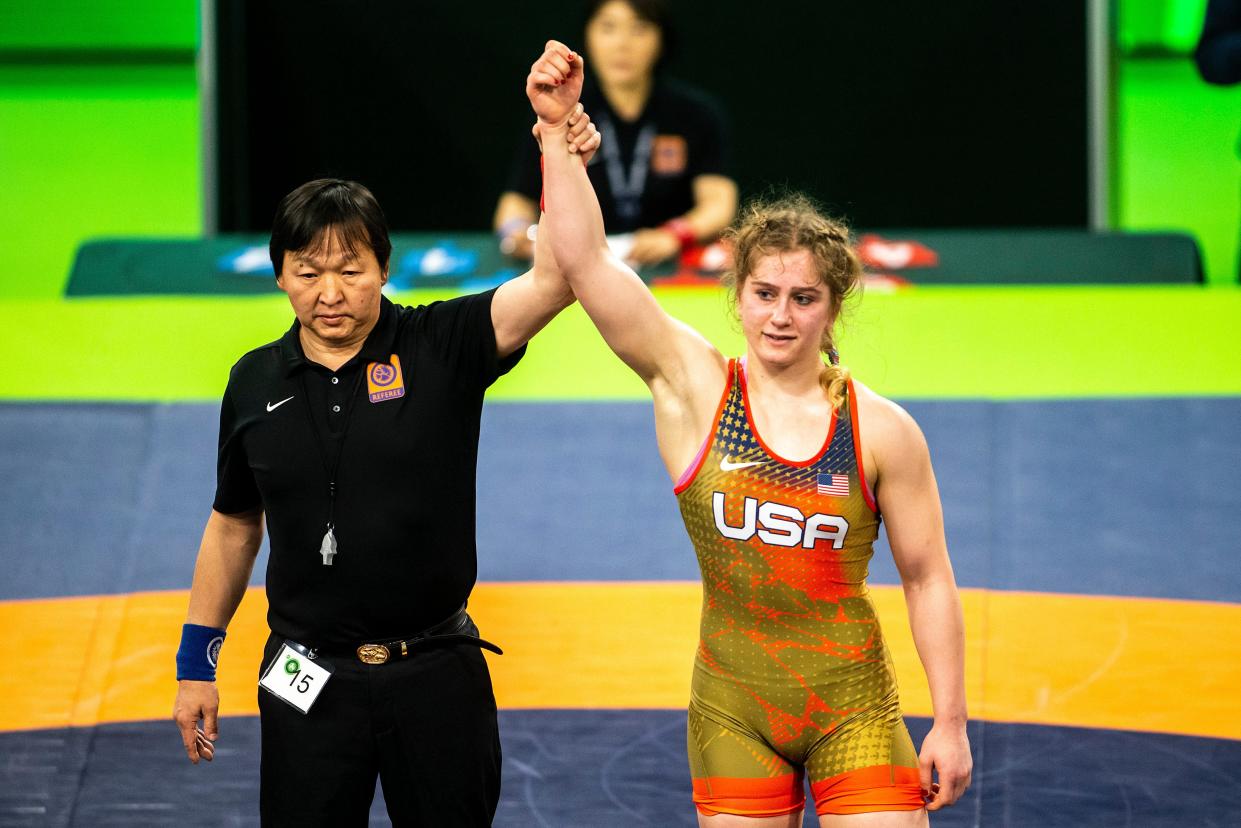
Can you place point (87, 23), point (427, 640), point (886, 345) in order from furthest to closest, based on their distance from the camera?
point (87, 23)
point (886, 345)
point (427, 640)

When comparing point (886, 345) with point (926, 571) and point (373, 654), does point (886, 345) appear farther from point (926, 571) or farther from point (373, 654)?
point (373, 654)

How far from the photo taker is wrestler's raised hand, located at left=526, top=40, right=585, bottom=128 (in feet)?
8.40

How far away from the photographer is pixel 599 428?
4902mm

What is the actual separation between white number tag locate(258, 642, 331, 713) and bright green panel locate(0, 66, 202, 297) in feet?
18.9

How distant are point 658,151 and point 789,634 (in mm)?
3435

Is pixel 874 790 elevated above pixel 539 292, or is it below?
below

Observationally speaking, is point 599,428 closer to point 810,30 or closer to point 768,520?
point 768,520

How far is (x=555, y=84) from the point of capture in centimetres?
259

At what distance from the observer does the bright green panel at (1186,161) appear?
7.82 meters

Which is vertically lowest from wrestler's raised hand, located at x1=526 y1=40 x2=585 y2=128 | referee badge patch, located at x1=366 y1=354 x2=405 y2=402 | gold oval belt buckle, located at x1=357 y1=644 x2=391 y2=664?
gold oval belt buckle, located at x1=357 y1=644 x2=391 y2=664

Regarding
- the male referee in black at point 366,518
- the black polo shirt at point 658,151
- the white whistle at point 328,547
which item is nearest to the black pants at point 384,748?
the male referee in black at point 366,518

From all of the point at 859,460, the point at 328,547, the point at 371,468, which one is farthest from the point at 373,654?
the point at 859,460

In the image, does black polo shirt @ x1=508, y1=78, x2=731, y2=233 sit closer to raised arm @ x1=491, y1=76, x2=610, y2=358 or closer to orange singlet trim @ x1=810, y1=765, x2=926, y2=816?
raised arm @ x1=491, y1=76, x2=610, y2=358

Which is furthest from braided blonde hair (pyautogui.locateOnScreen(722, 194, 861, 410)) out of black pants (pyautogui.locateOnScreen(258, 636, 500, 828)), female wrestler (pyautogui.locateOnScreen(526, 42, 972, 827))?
black pants (pyautogui.locateOnScreen(258, 636, 500, 828))
